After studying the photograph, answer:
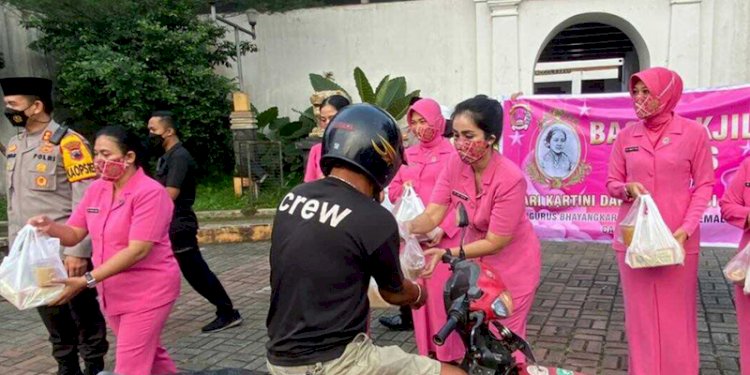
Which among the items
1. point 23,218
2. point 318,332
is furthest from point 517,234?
point 23,218

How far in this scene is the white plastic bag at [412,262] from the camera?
9.93 feet

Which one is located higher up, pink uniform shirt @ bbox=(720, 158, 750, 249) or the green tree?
the green tree

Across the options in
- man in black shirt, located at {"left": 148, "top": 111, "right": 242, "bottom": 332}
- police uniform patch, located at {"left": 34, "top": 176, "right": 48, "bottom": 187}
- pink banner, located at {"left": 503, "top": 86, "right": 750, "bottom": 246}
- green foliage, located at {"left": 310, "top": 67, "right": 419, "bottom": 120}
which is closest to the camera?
police uniform patch, located at {"left": 34, "top": 176, "right": 48, "bottom": 187}

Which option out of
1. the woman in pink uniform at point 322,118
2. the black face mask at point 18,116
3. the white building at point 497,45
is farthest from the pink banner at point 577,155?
the white building at point 497,45

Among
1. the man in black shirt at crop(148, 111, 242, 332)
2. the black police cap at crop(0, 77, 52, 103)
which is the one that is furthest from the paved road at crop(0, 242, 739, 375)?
the black police cap at crop(0, 77, 52, 103)

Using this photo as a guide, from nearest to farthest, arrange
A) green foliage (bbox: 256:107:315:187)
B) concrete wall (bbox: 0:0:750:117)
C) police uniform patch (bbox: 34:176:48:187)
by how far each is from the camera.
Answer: police uniform patch (bbox: 34:176:48:187) < concrete wall (bbox: 0:0:750:117) < green foliage (bbox: 256:107:315:187)

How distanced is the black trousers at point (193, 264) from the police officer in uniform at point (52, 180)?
1.04 meters

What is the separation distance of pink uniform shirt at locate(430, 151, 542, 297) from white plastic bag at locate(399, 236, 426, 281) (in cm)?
38

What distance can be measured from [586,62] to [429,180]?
29.5 feet

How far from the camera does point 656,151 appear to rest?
339cm

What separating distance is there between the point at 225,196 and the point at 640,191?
9697mm

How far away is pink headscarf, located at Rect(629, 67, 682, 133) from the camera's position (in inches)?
132

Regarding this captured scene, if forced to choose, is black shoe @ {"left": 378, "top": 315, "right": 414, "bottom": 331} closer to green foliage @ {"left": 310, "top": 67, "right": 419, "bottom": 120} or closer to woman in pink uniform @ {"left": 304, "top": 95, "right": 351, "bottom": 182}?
woman in pink uniform @ {"left": 304, "top": 95, "right": 351, "bottom": 182}

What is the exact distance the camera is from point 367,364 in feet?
6.49
